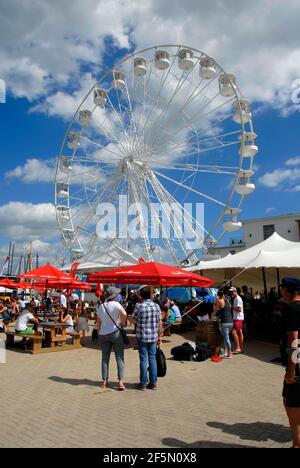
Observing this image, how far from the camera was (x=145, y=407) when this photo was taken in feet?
18.5

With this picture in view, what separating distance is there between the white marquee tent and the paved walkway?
4.18 meters

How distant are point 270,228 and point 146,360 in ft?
139

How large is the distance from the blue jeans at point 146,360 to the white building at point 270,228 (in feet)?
125

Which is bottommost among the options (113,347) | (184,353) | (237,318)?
(184,353)

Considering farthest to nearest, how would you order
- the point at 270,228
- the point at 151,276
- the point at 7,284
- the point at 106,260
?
the point at 270,228
the point at 106,260
the point at 7,284
the point at 151,276

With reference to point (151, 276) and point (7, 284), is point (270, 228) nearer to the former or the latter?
point (7, 284)

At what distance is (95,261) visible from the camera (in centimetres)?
2356

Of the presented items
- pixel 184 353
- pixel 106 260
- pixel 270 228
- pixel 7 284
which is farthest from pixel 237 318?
pixel 270 228

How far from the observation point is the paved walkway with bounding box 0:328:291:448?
4430 millimetres

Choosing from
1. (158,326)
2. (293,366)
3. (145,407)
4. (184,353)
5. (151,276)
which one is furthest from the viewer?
(151,276)

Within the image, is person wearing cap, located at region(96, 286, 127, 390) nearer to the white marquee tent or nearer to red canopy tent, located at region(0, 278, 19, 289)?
the white marquee tent

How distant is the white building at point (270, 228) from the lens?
44.4 m
